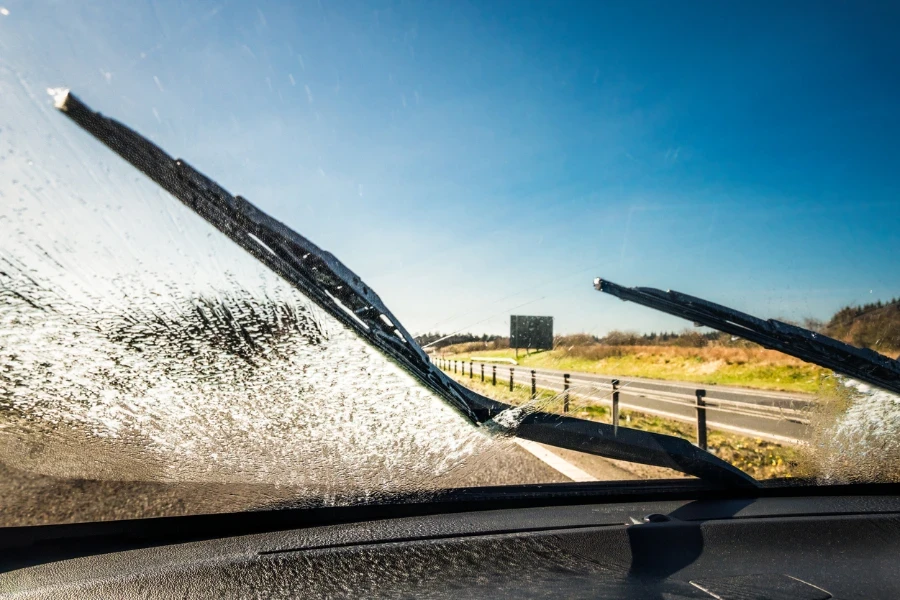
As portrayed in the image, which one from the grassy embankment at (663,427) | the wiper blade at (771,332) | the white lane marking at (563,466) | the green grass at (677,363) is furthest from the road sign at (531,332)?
the white lane marking at (563,466)

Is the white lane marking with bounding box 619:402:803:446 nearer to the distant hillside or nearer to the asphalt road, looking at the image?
the asphalt road

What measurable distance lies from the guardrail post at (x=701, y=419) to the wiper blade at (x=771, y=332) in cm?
242

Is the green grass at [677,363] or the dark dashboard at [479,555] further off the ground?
the green grass at [677,363]

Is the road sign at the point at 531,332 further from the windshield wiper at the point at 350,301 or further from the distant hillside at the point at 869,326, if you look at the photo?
the distant hillside at the point at 869,326

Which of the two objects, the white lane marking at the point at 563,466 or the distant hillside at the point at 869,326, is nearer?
the distant hillside at the point at 869,326

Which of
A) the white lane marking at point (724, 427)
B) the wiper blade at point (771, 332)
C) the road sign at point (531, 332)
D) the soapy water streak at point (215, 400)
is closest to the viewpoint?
the soapy water streak at point (215, 400)

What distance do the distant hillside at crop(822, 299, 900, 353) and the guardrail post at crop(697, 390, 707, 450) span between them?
2.38m

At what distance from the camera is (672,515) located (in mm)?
2975

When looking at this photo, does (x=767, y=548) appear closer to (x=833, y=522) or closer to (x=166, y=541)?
(x=833, y=522)

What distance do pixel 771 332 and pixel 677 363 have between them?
492 mm

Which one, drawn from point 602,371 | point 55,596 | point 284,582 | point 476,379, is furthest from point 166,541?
point 602,371

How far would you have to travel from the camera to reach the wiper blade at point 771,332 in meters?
3.01

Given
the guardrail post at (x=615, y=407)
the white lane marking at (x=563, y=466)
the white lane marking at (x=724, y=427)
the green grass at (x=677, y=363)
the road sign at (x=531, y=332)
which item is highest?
→ the road sign at (x=531, y=332)

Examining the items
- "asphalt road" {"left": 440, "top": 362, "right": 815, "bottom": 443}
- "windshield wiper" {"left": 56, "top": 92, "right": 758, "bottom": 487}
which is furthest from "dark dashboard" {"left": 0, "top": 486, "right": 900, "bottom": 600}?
"asphalt road" {"left": 440, "top": 362, "right": 815, "bottom": 443}
